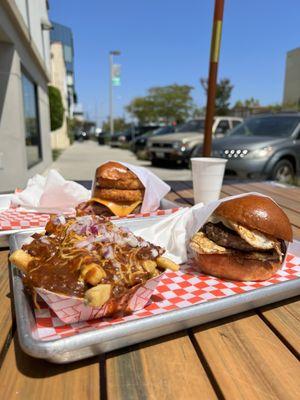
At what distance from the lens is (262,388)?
0.74 metres

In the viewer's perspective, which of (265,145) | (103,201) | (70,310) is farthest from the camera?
(265,145)

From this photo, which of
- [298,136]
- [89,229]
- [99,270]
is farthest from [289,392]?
[298,136]

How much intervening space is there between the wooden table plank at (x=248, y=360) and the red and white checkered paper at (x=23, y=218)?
36.0 inches

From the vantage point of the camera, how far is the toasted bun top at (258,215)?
1.23 meters

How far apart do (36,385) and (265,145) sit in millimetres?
6150

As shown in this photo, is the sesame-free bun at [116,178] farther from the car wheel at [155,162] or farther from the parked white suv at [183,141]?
the car wheel at [155,162]

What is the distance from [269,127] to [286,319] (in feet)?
22.7

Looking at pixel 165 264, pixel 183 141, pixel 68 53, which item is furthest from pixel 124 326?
pixel 68 53

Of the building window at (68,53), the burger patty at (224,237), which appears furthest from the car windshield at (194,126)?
the building window at (68,53)

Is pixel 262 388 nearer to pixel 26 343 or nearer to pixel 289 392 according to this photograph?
pixel 289 392

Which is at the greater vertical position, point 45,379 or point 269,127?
point 269,127

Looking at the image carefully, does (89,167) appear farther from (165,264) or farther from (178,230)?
(165,264)

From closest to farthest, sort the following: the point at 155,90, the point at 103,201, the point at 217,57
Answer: the point at 103,201 < the point at 217,57 < the point at 155,90

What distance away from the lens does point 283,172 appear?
251 inches
